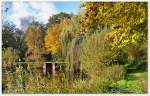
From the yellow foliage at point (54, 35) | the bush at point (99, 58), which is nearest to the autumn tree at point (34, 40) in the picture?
the yellow foliage at point (54, 35)

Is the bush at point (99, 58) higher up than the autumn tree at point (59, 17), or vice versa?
the autumn tree at point (59, 17)

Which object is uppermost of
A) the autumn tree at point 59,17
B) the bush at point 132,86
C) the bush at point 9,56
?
the autumn tree at point 59,17

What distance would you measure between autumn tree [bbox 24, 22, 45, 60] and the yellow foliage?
0.05 metres

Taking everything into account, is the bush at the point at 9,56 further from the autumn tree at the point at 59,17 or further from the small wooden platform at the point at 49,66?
the autumn tree at the point at 59,17

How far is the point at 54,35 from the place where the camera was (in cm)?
604

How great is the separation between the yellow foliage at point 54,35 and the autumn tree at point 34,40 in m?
0.05

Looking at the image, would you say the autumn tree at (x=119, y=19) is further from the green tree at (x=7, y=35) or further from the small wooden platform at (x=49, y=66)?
the green tree at (x=7, y=35)

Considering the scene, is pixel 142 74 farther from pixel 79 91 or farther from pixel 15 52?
pixel 15 52

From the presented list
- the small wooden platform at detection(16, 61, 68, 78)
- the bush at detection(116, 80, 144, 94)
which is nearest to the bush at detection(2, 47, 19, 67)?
the small wooden platform at detection(16, 61, 68, 78)

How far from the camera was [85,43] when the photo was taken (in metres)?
6.06

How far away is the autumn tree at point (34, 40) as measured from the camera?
6.05 m

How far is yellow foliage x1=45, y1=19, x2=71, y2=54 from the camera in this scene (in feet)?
19.8

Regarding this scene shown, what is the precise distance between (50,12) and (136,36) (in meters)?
0.79

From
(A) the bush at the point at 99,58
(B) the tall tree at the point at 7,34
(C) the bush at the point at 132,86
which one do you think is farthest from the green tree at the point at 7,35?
(C) the bush at the point at 132,86
